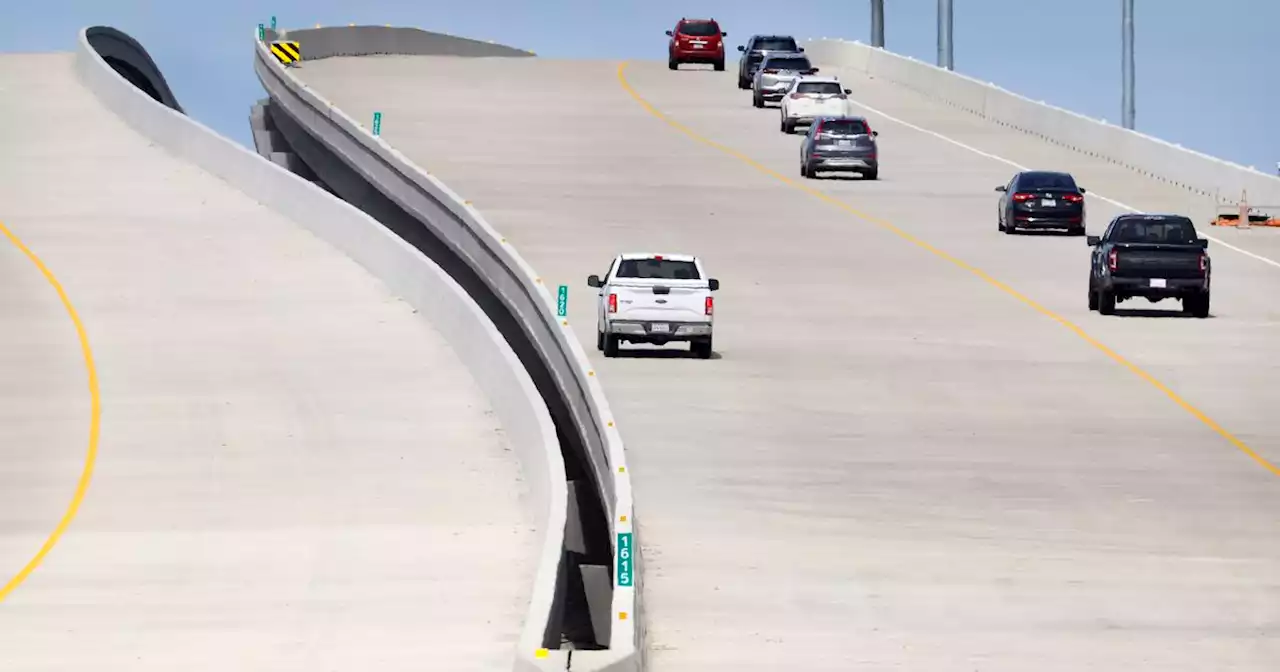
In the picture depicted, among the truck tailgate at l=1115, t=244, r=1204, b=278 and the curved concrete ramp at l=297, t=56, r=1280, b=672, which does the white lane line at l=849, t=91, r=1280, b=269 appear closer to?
the curved concrete ramp at l=297, t=56, r=1280, b=672

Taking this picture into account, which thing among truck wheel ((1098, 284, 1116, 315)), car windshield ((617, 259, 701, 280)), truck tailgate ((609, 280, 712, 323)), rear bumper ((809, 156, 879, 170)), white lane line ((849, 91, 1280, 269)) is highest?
car windshield ((617, 259, 701, 280))

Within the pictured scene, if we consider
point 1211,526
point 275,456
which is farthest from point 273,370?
point 1211,526

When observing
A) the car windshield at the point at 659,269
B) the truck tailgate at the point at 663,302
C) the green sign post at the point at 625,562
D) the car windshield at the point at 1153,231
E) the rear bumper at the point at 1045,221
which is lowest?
the rear bumper at the point at 1045,221

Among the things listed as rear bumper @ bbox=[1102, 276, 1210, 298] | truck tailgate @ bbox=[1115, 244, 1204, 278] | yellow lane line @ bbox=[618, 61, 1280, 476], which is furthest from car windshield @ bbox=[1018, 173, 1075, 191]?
truck tailgate @ bbox=[1115, 244, 1204, 278]

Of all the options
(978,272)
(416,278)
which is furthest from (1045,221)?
(416,278)

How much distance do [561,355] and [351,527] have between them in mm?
7963

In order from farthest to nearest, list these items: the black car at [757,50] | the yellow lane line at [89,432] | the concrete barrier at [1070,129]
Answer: the black car at [757,50]
the concrete barrier at [1070,129]
the yellow lane line at [89,432]

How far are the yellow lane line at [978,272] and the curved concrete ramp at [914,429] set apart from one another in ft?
0.40

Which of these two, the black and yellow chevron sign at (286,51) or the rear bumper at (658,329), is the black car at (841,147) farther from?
the black and yellow chevron sign at (286,51)

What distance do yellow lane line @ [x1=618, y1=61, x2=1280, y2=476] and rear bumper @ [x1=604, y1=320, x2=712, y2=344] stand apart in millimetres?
5839

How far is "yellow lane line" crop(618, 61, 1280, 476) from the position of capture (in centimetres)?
3142

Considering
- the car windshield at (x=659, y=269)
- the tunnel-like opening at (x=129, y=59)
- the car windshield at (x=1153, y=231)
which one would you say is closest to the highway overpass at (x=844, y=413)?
the car windshield at (x=659, y=269)

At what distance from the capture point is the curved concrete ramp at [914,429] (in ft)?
70.9

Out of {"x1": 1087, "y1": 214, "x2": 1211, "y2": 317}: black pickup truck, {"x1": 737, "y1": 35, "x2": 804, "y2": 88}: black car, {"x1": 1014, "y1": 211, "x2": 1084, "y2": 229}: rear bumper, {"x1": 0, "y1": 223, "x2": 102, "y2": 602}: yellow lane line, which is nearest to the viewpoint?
{"x1": 0, "y1": 223, "x2": 102, "y2": 602}: yellow lane line
